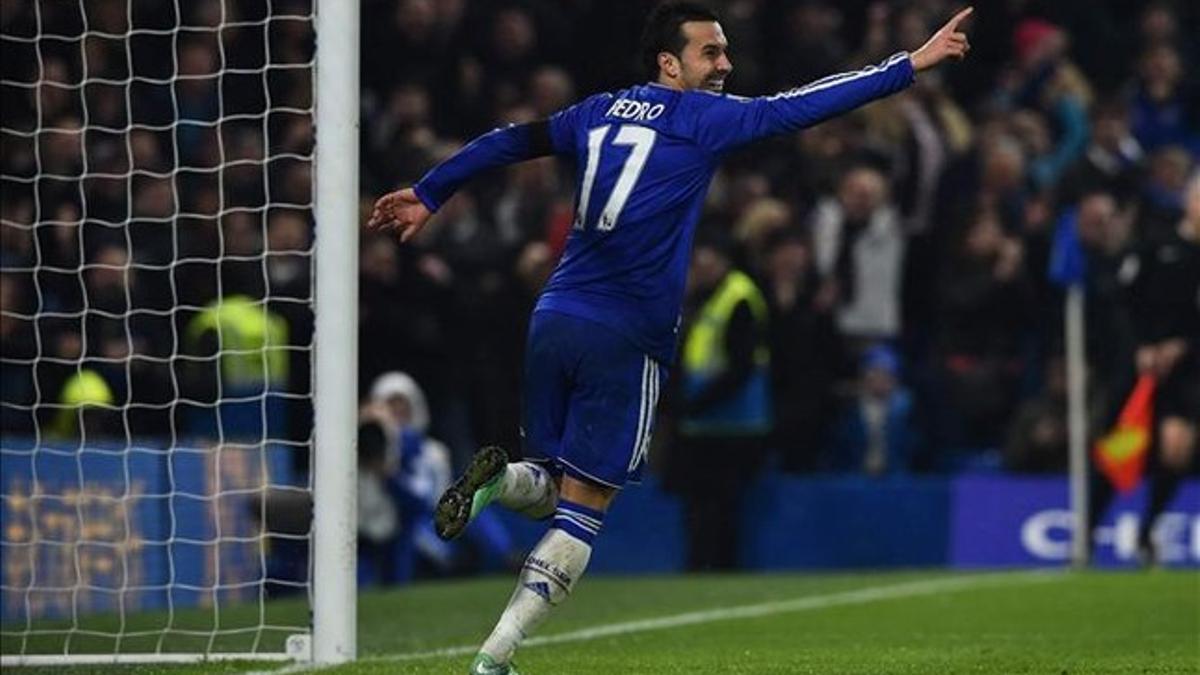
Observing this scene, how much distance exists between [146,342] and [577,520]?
9028mm

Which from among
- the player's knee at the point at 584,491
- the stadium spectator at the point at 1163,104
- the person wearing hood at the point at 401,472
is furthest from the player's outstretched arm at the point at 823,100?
the stadium spectator at the point at 1163,104

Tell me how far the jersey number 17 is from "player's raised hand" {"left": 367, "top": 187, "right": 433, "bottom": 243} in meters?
0.56

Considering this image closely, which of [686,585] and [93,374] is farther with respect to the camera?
[686,585]

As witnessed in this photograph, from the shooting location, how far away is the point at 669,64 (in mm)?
9156

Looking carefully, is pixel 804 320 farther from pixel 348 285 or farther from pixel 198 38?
pixel 348 285

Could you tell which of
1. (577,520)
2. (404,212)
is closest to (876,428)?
(404,212)

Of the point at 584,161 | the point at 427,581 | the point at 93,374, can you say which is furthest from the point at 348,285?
the point at 427,581

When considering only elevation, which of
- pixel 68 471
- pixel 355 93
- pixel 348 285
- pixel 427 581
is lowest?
pixel 427 581

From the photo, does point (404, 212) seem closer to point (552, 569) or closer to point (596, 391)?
point (596, 391)

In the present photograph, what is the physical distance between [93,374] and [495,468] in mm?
8067

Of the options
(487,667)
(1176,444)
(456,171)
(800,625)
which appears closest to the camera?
(487,667)

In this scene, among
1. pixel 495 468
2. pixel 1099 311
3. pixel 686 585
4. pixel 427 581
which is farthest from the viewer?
pixel 1099 311

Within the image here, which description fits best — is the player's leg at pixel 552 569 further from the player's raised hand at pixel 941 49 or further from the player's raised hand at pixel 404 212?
the player's raised hand at pixel 941 49

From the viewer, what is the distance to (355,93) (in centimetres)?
1114
